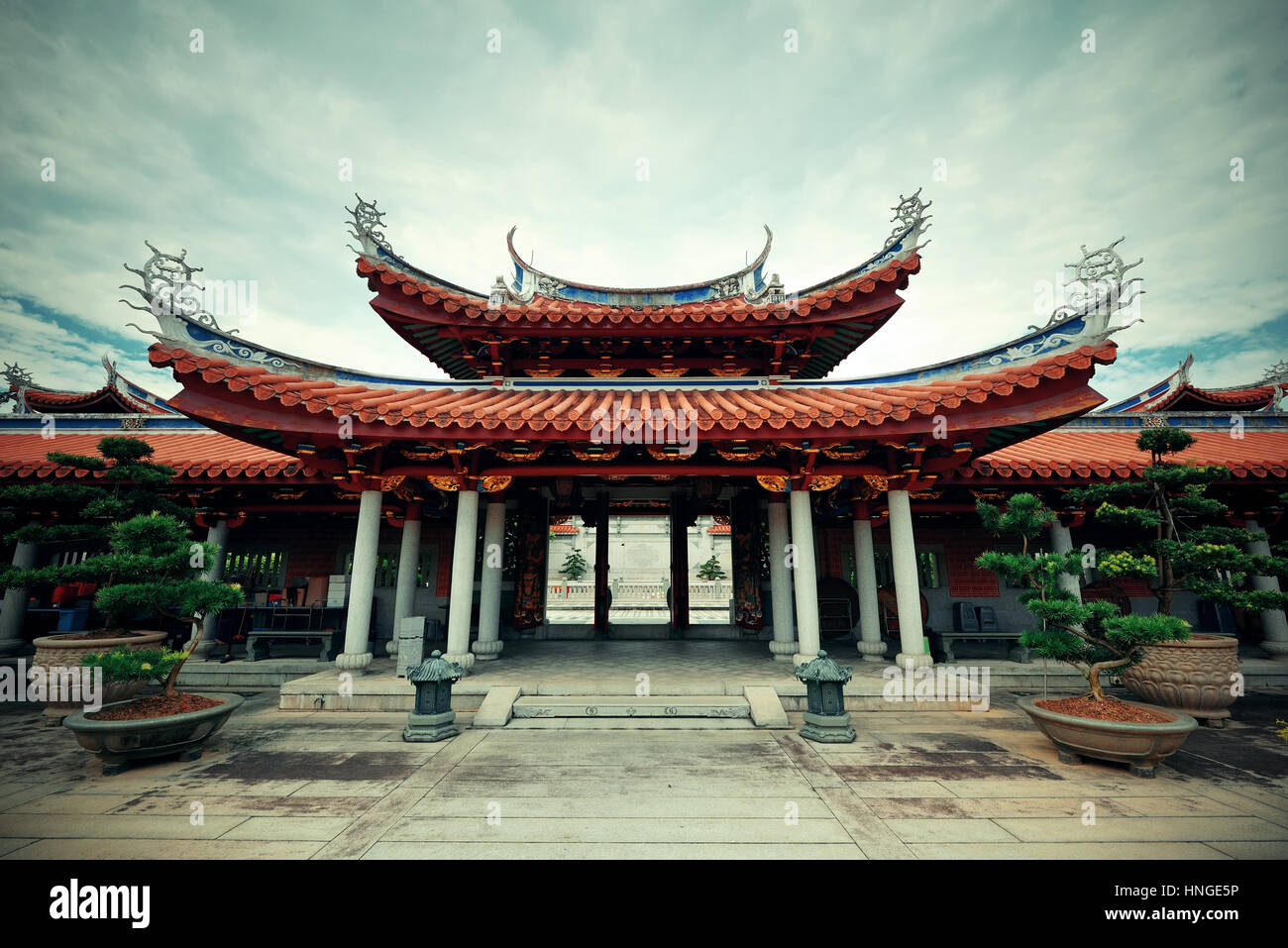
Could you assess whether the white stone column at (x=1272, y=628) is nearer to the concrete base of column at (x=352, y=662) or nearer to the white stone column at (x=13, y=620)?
the concrete base of column at (x=352, y=662)

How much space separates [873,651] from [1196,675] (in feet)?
11.9

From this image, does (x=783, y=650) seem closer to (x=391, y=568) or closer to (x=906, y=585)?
(x=906, y=585)

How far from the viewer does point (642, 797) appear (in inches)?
153

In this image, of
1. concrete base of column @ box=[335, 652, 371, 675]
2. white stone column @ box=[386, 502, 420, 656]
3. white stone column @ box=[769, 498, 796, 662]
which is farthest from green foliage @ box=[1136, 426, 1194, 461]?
concrete base of column @ box=[335, 652, 371, 675]

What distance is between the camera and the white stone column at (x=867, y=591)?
8344mm

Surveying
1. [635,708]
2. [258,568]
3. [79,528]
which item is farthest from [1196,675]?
[258,568]

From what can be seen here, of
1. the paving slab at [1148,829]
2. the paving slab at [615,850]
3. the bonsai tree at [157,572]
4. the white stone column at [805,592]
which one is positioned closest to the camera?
the paving slab at [615,850]

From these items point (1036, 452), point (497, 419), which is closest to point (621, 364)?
point (497, 419)

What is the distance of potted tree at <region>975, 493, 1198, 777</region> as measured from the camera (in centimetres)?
434

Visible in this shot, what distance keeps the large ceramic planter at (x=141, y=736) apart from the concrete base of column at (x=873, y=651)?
331 inches

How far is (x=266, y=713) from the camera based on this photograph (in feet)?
20.8

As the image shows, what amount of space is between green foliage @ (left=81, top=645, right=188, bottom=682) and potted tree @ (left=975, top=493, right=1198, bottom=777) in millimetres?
7725

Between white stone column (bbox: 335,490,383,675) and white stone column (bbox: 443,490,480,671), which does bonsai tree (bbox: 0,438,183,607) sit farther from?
white stone column (bbox: 443,490,480,671)

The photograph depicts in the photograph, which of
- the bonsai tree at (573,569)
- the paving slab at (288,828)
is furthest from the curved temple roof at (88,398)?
the bonsai tree at (573,569)
